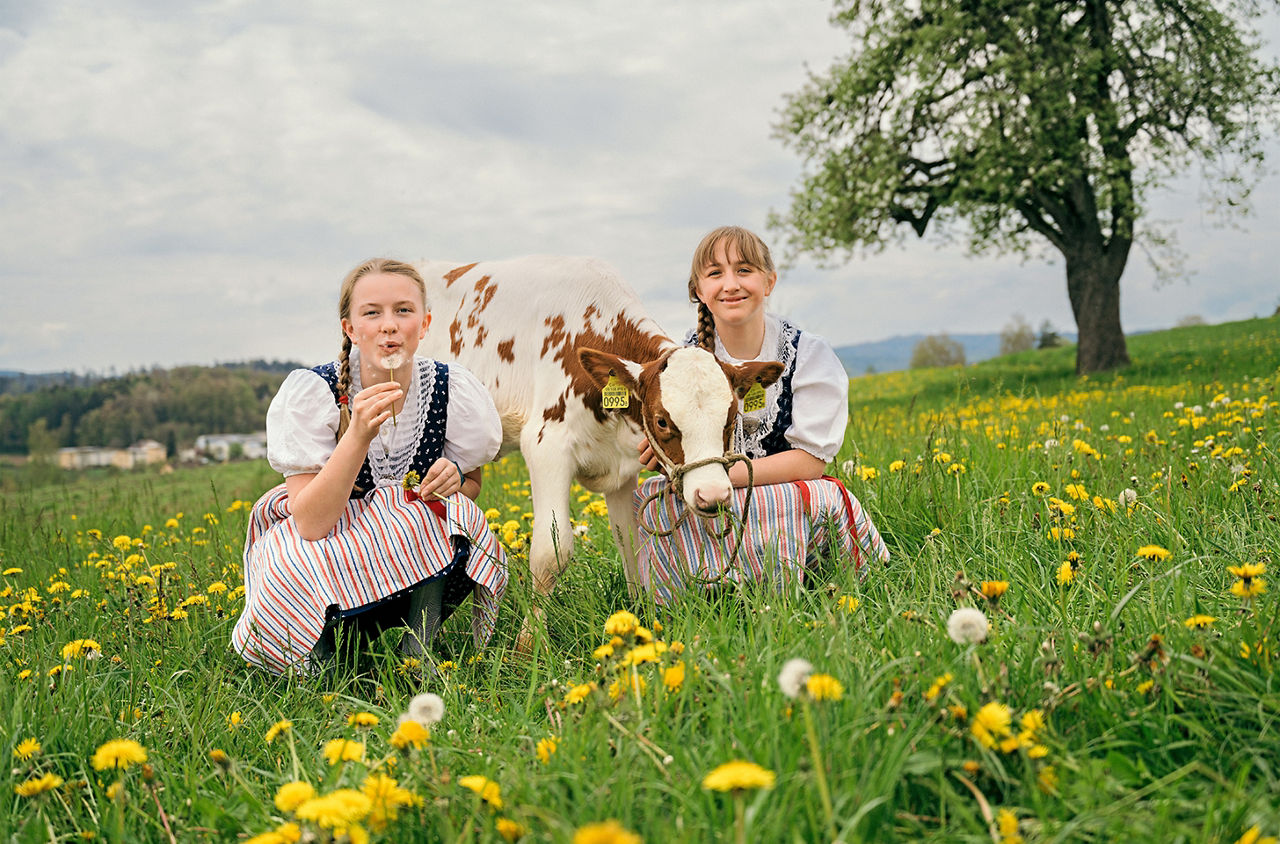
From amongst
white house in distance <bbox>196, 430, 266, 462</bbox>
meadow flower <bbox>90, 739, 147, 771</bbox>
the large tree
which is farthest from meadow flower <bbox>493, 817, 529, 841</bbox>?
white house in distance <bbox>196, 430, 266, 462</bbox>

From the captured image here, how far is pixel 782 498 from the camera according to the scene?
11.2ft

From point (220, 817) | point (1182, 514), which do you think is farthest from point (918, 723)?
point (1182, 514)

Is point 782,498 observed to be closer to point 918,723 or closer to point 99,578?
point 918,723

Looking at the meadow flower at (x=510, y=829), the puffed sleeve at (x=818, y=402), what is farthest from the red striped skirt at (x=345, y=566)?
the meadow flower at (x=510, y=829)

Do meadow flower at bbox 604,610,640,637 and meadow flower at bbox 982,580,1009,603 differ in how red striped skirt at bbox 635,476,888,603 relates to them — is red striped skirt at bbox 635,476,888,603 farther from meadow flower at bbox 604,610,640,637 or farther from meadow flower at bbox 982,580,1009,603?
meadow flower at bbox 982,580,1009,603

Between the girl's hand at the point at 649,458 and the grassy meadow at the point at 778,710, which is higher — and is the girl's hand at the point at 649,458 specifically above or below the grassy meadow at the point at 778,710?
above

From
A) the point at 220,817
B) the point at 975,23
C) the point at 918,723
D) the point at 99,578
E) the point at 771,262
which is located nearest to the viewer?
the point at 918,723

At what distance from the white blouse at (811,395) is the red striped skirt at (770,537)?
204 mm

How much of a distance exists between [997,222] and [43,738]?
61.7 feet

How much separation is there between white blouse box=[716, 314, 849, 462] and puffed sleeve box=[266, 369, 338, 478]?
1616mm

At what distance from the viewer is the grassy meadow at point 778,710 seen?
1.55 m

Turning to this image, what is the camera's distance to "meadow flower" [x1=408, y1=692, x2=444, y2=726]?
1763 mm

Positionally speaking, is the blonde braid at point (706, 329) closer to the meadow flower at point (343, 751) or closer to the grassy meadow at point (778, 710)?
the grassy meadow at point (778, 710)

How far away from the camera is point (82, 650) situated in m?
3.07
